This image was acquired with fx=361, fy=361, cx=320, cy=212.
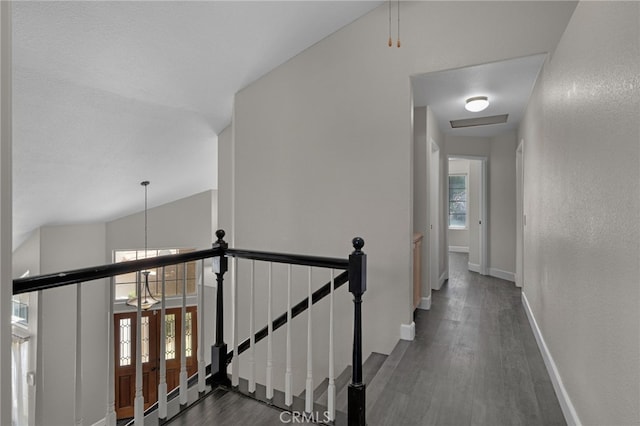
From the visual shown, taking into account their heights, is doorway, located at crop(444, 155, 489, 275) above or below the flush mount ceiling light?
below

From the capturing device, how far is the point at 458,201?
8766 mm

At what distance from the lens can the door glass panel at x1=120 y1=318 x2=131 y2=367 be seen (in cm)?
667

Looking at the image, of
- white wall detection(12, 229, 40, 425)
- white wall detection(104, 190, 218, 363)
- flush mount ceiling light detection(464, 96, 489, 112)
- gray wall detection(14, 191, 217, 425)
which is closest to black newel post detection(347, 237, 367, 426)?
flush mount ceiling light detection(464, 96, 489, 112)

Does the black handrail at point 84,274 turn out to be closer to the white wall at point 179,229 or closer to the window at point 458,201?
the white wall at point 179,229

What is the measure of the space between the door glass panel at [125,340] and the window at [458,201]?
737cm

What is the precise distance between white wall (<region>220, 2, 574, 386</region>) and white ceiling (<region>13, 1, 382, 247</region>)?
12.8 inches

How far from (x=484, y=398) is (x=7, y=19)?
268cm

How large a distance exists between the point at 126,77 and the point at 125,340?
5.48 meters

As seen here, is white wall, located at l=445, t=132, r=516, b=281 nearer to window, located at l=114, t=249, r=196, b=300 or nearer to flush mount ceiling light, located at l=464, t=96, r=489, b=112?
flush mount ceiling light, located at l=464, t=96, r=489, b=112

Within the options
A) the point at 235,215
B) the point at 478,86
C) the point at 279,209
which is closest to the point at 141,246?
the point at 235,215

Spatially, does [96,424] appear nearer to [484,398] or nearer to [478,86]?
[484,398]

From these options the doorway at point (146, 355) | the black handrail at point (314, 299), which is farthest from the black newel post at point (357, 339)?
the doorway at point (146, 355)

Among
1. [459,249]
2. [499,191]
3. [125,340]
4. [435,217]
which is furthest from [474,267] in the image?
[125,340]

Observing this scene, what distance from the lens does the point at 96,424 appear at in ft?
19.2
